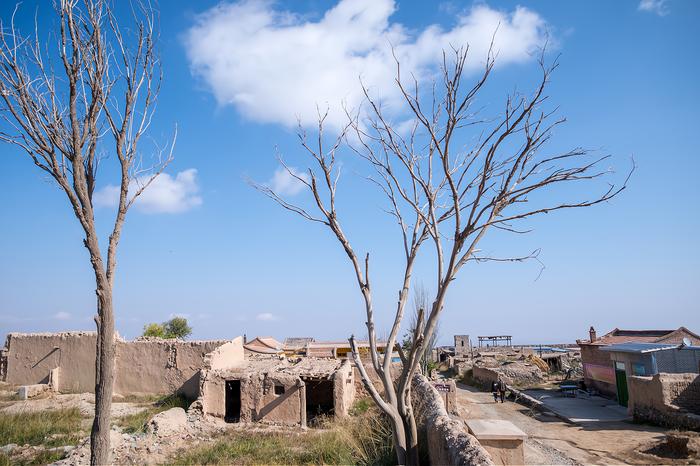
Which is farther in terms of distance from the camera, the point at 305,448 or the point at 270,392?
the point at 270,392

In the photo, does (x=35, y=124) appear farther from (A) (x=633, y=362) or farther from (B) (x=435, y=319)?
(A) (x=633, y=362)

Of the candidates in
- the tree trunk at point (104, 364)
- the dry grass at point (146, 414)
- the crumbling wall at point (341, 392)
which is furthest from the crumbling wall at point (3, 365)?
the tree trunk at point (104, 364)

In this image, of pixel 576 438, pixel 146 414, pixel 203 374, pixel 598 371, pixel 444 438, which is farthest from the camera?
pixel 598 371

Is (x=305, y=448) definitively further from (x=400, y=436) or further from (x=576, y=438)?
(x=576, y=438)

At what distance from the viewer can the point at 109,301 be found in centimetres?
542

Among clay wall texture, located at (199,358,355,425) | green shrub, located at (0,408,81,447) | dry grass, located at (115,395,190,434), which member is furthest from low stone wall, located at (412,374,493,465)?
green shrub, located at (0,408,81,447)

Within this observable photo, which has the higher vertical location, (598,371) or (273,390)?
(273,390)

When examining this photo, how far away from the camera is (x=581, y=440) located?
12688mm

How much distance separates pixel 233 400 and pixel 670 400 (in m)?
14.0

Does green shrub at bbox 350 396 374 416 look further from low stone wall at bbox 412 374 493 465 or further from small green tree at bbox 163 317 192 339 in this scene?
small green tree at bbox 163 317 192 339

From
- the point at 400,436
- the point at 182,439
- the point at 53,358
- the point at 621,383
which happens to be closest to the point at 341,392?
the point at 182,439

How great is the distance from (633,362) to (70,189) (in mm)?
19704

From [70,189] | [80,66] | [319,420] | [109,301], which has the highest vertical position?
[80,66]

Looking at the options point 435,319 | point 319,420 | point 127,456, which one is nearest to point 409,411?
point 435,319
